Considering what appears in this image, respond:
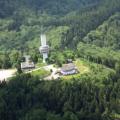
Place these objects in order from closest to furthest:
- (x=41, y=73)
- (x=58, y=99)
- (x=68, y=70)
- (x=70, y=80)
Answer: (x=58, y=99) < (x=70, y=80) < (x=68, y=70) < (x=41, y=73)

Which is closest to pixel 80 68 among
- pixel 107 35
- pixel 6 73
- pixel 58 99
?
pixel 58 99

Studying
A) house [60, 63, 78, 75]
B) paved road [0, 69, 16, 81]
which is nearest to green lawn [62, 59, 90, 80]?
house [60, 63, 78, 75]

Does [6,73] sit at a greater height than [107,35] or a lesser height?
greater

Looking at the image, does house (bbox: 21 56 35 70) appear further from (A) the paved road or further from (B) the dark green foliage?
(B) the dark green foliage

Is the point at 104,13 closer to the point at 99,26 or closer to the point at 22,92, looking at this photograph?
the point at 99,26

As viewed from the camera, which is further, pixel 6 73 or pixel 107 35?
pixel 107 35

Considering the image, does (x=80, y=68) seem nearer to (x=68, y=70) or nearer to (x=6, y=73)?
(x=68, y=70)

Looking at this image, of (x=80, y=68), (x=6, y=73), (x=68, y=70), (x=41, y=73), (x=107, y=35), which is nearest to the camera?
(x=68, y=70)

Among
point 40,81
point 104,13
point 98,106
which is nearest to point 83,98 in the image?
point 98,106

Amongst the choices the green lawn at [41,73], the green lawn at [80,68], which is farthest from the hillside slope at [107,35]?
the green lawn at [41,73]
